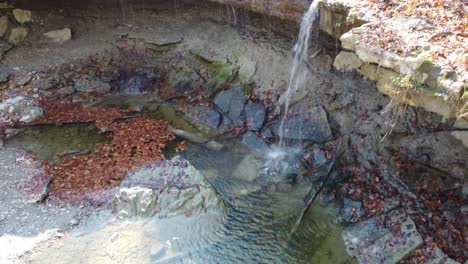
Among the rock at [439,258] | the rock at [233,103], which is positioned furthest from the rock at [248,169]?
the rock at [439,258]

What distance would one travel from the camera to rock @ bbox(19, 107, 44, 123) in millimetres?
10530

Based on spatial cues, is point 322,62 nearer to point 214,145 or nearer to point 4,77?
point 214,145

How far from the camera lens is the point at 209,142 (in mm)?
9852

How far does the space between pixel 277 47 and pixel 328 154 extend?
3623mm

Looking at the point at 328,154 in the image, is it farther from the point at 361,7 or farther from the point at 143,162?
the point at 143,162

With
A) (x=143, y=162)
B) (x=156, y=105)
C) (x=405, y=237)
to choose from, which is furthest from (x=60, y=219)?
(x=405, y=237)

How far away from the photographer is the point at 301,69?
32.2 feet

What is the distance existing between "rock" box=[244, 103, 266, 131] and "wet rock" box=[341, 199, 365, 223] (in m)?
3.43

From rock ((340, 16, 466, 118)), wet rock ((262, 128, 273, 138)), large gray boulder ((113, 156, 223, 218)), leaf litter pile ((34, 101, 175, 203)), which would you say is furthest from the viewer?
wet rock ((262, 128, 273, 138))

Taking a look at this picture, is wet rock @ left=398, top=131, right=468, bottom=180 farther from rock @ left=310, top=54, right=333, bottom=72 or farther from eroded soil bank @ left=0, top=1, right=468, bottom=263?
rock @ left=310, top=54, right=333, bottom=72

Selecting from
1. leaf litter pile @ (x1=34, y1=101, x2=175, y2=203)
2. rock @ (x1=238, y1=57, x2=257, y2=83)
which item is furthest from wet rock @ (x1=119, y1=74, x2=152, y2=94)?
rock @ (x1=238, y1=57, x2=257, y2=83)

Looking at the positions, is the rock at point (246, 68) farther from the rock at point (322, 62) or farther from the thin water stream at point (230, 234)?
the thin water stream at point (230, 234)

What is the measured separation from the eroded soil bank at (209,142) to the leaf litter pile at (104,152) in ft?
0.15

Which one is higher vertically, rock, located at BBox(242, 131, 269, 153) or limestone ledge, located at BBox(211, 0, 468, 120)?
limestone ledge, located at BBox(211, 0, 468, 120)
